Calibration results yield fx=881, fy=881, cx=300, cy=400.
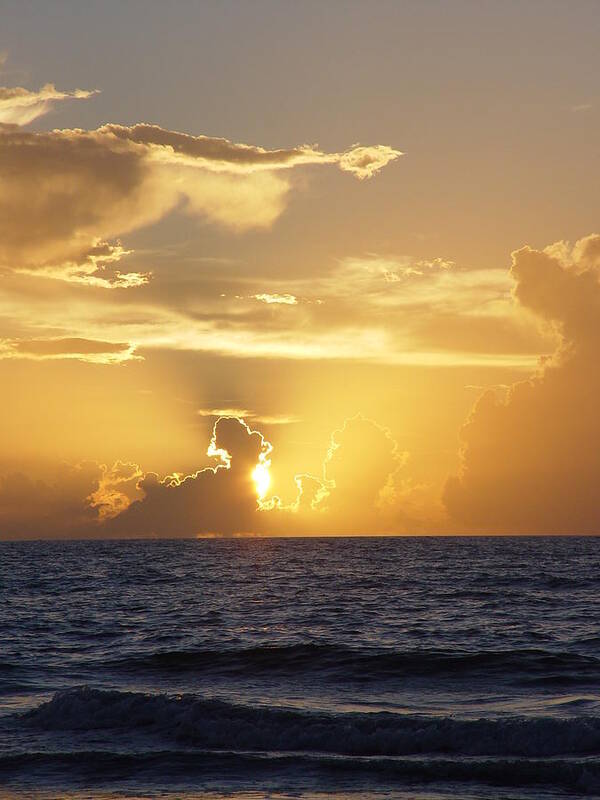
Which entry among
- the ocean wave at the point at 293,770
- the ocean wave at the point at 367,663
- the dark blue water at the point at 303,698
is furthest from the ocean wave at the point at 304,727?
the ocean wave at the point at 367,663

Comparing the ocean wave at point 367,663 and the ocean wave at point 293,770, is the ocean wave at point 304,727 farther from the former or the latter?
the ocean wave at point 367,663

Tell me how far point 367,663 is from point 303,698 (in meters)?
6.36

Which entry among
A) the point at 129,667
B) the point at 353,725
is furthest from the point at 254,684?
the point at 353,725

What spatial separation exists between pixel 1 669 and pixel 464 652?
19.0 meters

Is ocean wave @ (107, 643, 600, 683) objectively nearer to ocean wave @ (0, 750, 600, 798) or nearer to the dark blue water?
the dark blue water

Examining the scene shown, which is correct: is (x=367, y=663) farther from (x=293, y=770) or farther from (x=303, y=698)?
(x=293, y=770)

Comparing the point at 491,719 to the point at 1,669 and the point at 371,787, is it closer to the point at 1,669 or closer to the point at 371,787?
the point at 371,787

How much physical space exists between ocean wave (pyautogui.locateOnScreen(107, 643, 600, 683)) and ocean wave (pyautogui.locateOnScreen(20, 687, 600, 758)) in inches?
299

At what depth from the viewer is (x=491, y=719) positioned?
2523 centimetres

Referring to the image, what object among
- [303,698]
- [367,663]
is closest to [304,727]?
[303,698]

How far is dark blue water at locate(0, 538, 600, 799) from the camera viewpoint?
20.3m

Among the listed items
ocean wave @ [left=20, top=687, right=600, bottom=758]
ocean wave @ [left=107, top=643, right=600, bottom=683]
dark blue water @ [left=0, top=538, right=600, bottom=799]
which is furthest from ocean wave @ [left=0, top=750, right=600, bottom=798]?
ocean wave @ [left=107, top=643, right=600, bottom=683]

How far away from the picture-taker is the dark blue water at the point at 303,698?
66.6 feet

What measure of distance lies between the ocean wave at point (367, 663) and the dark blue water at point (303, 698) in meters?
0.13
